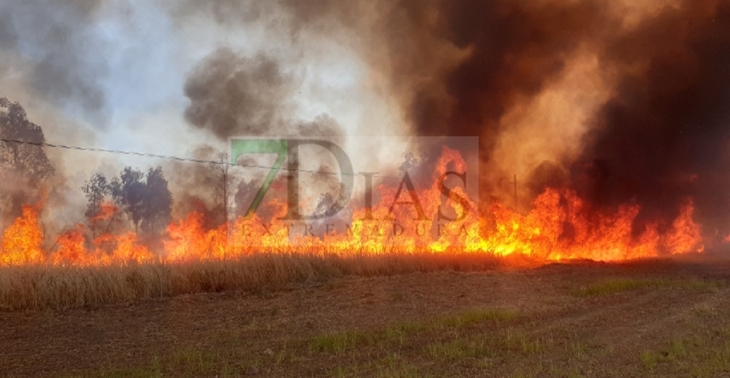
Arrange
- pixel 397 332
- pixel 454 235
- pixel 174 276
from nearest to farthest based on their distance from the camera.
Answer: pixel 397 332 → pixel 174 276 → pixel 454 235

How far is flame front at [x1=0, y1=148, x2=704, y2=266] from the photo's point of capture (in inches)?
998

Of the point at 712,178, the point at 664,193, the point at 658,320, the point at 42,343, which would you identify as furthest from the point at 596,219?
the point at 42,343

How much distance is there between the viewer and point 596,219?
28578 millimetres

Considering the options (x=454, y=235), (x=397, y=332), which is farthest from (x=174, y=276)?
(x=454, y=235)

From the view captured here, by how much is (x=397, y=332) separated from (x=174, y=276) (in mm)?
8525

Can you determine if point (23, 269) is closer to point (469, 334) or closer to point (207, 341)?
point (207, 341)

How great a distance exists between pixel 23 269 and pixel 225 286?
213 inches

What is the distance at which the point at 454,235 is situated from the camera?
28938mm

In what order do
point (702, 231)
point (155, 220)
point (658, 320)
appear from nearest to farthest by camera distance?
point (658, 320)
point (702, 231)
point (155, 220)

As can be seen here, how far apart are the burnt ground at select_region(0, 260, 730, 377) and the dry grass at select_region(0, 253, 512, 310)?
697mm

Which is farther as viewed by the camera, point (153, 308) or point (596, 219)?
point (596, 219)

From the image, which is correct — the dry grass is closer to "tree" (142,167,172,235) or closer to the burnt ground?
the burnt ground

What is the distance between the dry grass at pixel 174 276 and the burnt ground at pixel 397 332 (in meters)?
0.70

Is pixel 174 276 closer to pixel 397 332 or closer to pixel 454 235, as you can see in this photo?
pixel 397 332
